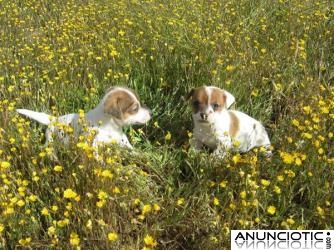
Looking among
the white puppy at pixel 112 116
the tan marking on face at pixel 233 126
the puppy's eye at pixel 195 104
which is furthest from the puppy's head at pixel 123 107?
the tan marking on face at pixel 233 126

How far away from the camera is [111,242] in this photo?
2.49m

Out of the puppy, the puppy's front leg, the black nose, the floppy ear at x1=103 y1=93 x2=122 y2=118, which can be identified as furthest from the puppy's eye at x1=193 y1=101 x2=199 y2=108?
the floppy ear at x1=103 y1=93 x2=122 y2=118

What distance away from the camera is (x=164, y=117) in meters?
4.45

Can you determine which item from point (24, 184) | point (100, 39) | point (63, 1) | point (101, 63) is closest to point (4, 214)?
point (24, 184)

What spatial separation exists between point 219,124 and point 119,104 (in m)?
0.88

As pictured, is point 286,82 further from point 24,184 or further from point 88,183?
point 24,184

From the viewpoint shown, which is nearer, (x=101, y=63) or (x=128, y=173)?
(x=128, y=173)

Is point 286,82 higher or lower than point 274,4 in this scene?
lower

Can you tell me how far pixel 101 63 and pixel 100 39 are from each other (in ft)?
1.55

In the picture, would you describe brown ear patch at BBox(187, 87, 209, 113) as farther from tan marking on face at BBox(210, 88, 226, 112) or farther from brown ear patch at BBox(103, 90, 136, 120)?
brown ear patch at BBox(103, 90, 136, 120)

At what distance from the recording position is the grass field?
9.14 ft

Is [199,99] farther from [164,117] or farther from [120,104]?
[164,117]

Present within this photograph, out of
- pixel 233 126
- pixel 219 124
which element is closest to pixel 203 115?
pixel 219 124

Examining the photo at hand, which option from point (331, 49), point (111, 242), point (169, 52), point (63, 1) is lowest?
point (111, 242)
